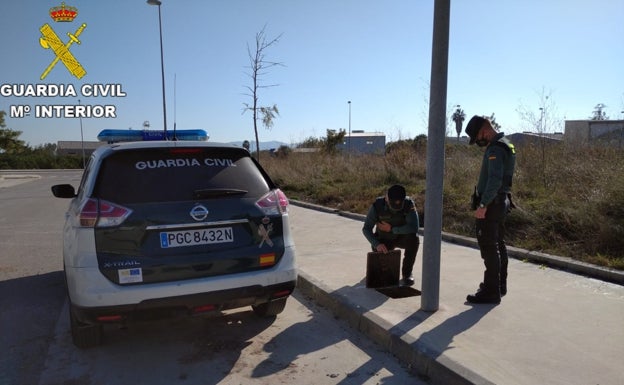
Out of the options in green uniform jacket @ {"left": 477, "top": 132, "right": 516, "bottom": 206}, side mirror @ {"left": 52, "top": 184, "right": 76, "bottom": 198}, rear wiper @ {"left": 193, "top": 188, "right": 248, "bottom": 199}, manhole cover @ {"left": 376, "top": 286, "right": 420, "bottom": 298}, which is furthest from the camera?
side mirror @ {"left": 52, "top": 184, "right": 76, "bottom": 198}

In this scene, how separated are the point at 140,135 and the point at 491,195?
5.12 m

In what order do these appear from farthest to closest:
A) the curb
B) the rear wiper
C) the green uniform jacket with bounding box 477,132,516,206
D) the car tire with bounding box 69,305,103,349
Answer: the green uniform jacket with bounding box 477,132,516,206 < the car tire with bounding box 69,305,103,349 < the rear wiper < the curb

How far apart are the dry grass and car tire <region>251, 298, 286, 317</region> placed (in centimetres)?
379

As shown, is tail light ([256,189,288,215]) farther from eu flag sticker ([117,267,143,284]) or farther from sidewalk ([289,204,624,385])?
sidewalk ([289,204,624,385])

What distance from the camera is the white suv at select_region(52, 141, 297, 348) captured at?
3334 millimetres

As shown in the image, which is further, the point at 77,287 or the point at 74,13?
the point at 74,13

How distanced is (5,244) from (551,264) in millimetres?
8930

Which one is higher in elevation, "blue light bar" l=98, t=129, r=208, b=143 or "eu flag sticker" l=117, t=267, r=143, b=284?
"blue light bar" l=98, t=129, r=208, b=143

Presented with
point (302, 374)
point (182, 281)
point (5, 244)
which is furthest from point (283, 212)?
point (5, 244)

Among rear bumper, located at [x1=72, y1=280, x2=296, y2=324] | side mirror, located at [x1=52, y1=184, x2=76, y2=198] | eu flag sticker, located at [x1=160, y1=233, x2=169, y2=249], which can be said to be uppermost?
side mirror, located at [x1=52, y1=184, x2=76, y2=198]

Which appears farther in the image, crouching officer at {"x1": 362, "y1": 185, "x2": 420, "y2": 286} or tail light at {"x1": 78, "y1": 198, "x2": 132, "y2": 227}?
crouching officer at {"x1": 362, "y1": 185, "x2": 420, "y2": 286}

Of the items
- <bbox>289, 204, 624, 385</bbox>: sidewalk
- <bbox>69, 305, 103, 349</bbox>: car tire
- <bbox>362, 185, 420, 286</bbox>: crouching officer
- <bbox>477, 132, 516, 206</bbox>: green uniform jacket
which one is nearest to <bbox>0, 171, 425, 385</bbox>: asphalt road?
<bbox>69, 305, 103, 349</bbox>: car tire

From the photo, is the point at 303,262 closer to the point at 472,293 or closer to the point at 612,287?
the point at 472,293

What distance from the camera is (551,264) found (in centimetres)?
580
